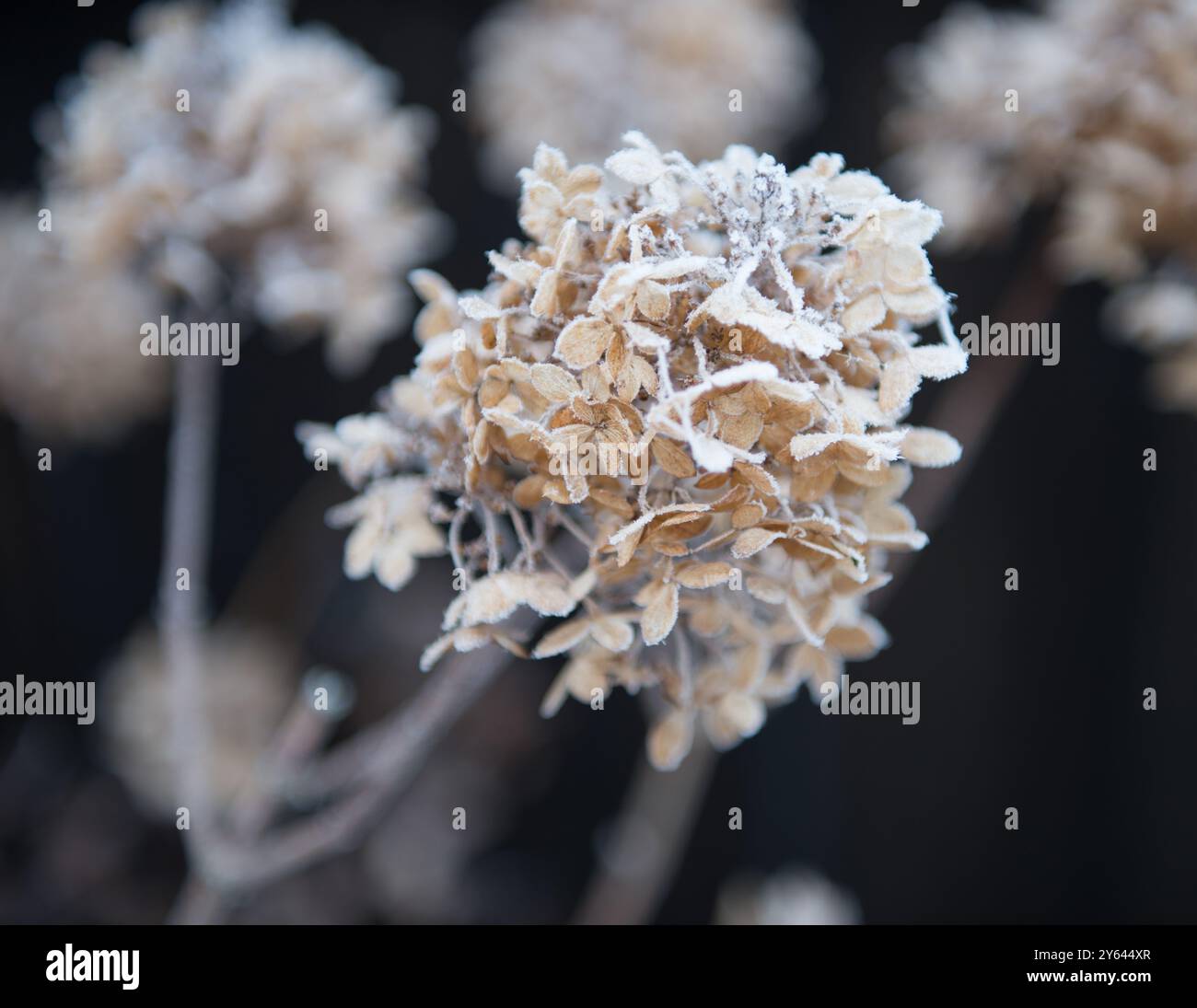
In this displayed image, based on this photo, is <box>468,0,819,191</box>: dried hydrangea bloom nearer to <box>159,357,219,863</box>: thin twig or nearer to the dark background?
the dark background

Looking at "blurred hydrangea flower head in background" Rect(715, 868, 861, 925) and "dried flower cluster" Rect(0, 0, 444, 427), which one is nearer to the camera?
"dried flower cluster" Rect(0, 0, 444, 427)

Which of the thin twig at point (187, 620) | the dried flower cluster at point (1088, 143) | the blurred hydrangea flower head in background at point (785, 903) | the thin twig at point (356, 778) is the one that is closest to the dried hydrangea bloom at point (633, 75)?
the dried flower cluster at point (1088, 143)

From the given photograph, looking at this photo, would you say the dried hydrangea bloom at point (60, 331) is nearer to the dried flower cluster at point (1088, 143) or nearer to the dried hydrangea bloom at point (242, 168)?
the dried hydrangea bloom at point (242, 168)

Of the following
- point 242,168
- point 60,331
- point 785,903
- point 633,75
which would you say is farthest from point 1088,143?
point 60,331

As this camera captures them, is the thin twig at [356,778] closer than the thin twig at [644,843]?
Yes

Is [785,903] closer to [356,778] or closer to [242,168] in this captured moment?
[356,778]

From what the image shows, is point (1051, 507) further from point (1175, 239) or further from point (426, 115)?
point (426, 115)

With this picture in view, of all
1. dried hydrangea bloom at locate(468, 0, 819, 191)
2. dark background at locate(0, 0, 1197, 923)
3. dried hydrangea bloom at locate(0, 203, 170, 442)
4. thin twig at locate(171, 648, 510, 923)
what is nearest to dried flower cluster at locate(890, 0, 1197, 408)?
dried hydrangea bloom at locate(468, 0, 819, 191)
